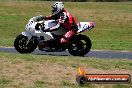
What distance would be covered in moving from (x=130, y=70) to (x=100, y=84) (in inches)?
60.5

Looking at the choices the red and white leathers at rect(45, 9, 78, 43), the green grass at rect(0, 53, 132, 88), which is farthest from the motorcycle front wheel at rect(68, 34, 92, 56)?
the green grass at rect(0, 53, 132, 88)

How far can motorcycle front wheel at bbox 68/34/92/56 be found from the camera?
49.7ft

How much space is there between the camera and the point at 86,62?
12188 millimetres

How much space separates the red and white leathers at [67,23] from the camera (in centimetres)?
1520

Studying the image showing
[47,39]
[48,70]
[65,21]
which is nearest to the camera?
[48,70]

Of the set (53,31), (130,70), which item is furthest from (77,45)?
(130,70)

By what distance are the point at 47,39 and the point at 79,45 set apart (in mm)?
1052

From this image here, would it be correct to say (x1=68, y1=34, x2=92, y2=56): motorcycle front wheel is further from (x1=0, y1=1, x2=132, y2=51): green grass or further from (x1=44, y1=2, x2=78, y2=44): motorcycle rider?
(x1=0, y1=1, x2=132, y2=51): green grass

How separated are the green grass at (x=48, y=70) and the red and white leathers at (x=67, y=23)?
275cm

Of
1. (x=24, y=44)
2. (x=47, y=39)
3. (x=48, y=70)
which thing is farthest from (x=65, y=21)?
(x=48, y=70)

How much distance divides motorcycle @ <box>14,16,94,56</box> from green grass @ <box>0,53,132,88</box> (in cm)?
263

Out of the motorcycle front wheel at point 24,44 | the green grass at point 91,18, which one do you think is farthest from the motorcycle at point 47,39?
the green grass at point 91,18

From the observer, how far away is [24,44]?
1551cm

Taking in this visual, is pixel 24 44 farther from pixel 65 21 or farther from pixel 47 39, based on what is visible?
pixel 65 21
